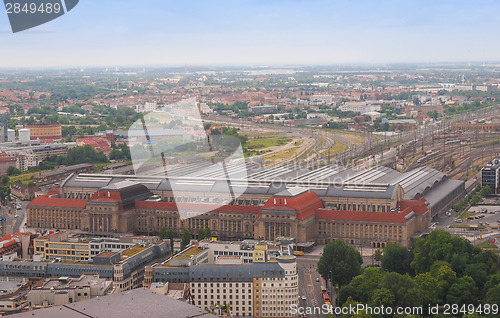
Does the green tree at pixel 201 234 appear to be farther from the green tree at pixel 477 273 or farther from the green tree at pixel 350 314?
the green tree at pixel 477 273

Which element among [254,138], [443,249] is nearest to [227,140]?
[254,138]

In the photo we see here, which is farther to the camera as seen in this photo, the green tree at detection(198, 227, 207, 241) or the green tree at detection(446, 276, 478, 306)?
the green tree at detection(198, 227, 207, 241)

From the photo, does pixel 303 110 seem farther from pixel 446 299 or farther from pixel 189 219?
pixel 446 299

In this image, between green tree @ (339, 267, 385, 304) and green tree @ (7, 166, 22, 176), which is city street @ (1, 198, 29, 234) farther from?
green tree @ (339, 267, 385, 304)

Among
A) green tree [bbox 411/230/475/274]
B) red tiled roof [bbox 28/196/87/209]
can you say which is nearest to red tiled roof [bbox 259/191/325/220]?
green tree [bbox 411/230/475/274]

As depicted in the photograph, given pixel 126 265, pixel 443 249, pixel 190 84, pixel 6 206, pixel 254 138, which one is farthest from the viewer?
pixel 190 84

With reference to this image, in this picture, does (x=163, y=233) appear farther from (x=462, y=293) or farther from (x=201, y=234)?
(x=462, y=293)

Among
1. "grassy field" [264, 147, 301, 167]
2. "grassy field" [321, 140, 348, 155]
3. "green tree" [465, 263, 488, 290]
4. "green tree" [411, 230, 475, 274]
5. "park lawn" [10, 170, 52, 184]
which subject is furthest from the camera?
"grassy field" [321, 140, 348, 155]

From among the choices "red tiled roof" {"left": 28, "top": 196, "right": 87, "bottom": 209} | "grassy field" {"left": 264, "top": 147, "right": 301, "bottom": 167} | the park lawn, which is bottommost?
"grassy field" {"left": 264, "top": 147, "right": 301, "bottom": 167}
